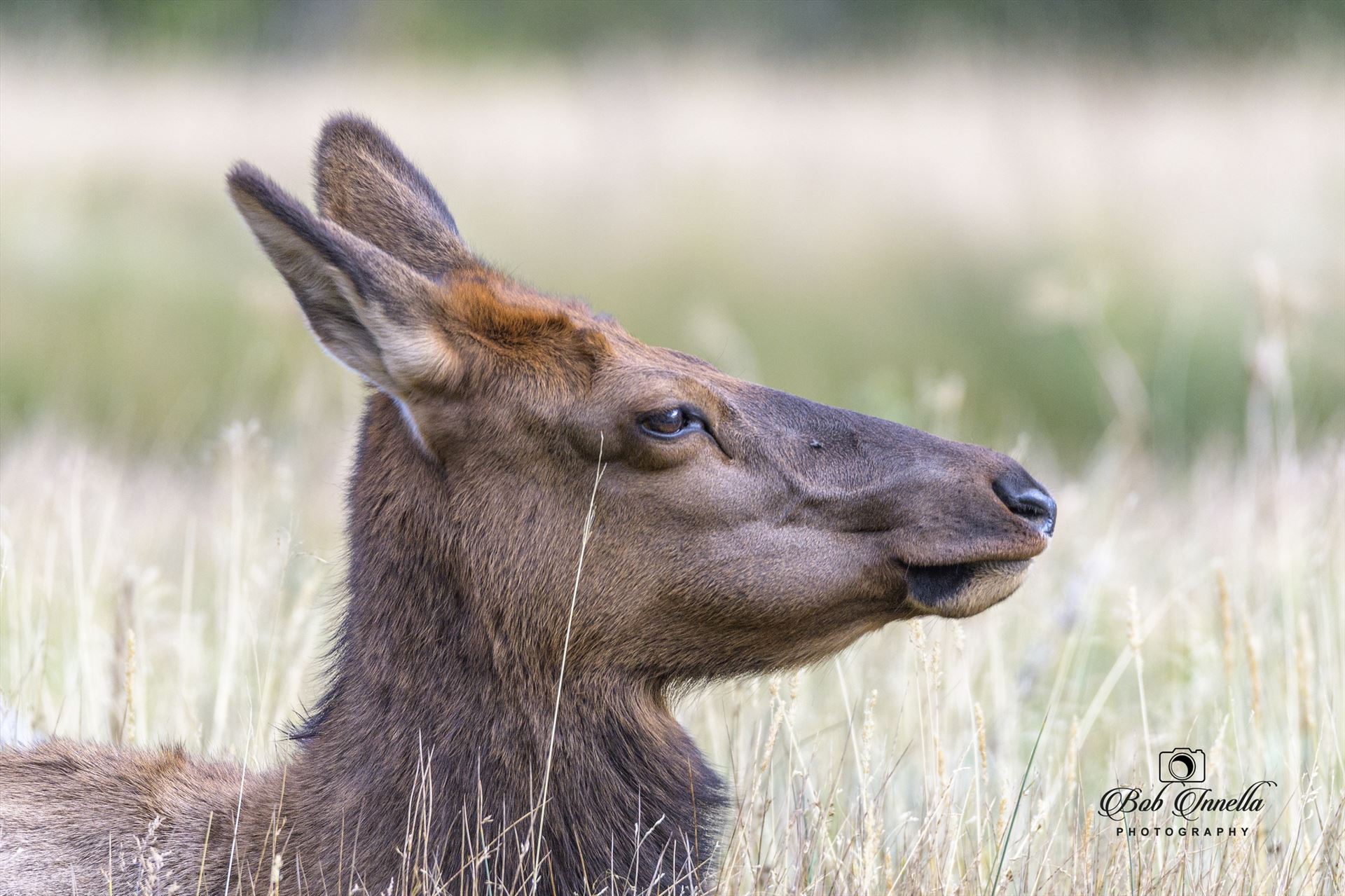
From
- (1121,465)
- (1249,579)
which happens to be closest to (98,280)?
(1121,465)

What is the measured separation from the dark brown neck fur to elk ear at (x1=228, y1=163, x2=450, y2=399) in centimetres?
22

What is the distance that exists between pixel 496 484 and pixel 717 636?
525mm

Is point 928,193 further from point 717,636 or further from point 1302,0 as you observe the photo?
point 717,636

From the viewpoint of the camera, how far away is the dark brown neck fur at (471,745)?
3070 mm

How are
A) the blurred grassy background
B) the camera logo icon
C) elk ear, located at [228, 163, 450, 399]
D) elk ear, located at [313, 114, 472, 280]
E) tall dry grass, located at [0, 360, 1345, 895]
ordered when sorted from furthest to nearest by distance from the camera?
the blurred grassy background < the camera logo icon < elk ear, located at [313, 114, 472, 280] < tall dry grass, located at [0, 360, 1345, 895] < elk ear, located at [228, 163, 450, 399]

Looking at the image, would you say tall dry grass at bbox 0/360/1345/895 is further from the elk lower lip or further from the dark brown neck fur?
the elk lower lip

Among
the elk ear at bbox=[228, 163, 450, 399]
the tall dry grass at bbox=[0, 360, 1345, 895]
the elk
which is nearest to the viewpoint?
the elk ear at bbox=[228, 163, 450, 399]

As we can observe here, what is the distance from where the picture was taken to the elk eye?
3.16 meters

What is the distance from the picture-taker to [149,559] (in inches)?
252

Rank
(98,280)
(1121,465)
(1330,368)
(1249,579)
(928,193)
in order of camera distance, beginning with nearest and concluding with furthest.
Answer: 1. (1249,579)
2. (1121,465)
3. (1330,368)
4. (98,280)
5. (928,193)

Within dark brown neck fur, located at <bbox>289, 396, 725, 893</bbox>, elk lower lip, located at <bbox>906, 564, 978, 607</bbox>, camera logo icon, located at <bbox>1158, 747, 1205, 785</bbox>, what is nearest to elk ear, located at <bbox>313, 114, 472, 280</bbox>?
dark brown neck fur, located at <bbox>289, 396, 725, 893</bbox>

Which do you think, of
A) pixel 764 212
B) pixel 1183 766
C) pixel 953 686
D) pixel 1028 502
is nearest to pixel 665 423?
pixel 1028 502
